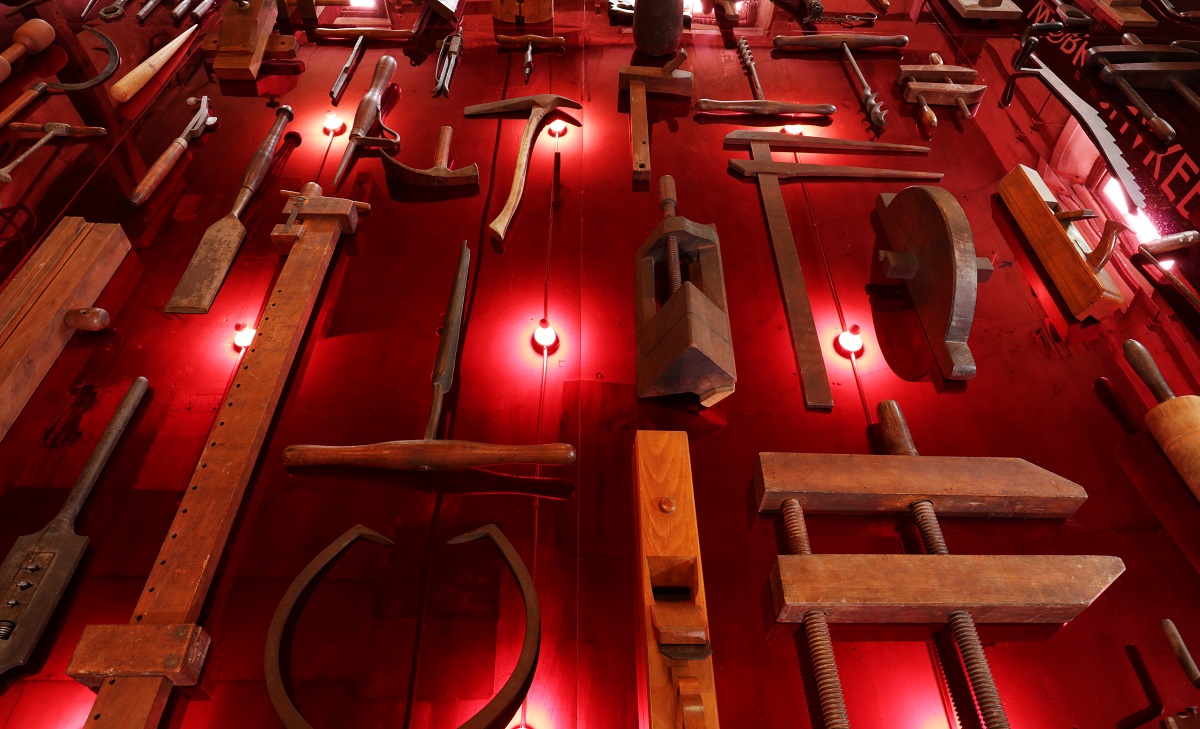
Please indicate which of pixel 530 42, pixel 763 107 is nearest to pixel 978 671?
pixel 763 107

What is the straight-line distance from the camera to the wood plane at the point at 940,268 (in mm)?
2643

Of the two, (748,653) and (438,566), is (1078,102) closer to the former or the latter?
(748,653)

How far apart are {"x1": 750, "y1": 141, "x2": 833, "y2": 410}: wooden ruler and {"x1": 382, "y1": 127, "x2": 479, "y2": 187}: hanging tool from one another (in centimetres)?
144

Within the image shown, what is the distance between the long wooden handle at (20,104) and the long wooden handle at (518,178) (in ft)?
8.59

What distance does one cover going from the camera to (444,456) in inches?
88.4

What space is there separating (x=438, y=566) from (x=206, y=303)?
1.51 m

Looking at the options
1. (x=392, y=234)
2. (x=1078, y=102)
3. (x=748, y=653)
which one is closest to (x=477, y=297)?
(x=392, y=234)

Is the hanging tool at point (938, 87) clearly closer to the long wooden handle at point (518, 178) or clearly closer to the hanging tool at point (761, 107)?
the hanging tool at point (761, 107)

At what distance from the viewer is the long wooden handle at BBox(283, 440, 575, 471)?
2238mm

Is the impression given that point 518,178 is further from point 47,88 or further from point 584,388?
point 47,88

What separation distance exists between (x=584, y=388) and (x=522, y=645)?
0.96 meters

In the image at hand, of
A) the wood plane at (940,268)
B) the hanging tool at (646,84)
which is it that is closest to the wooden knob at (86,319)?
the hanging tool at (646,84)

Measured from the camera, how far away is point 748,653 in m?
2.05

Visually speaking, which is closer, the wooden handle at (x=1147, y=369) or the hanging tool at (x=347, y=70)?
the wooden handle at (x=1147, y=369)
